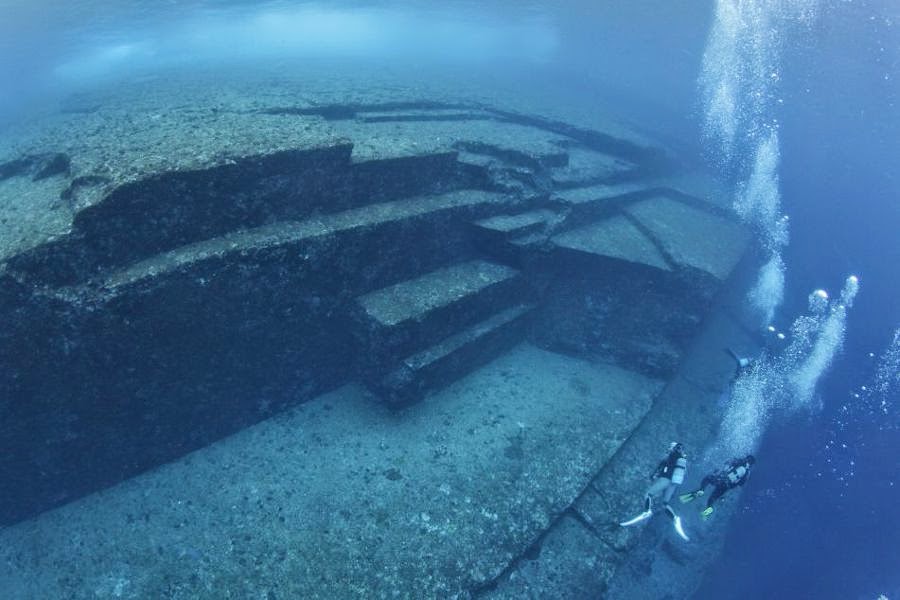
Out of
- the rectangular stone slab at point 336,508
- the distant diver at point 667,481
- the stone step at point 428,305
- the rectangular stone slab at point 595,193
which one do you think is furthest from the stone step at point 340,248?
the distant diver at point 667,481

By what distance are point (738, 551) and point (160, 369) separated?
28.7ft

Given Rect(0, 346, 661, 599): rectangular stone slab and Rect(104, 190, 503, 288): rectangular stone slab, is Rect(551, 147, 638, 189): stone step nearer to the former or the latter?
Rect(104, 190, 503, 288): rectangular stone slab

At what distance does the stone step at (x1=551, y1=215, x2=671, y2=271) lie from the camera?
293 inches

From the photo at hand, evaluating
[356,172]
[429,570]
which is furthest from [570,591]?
[356,172]

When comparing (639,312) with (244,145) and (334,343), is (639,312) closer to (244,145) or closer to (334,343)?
(334,343)

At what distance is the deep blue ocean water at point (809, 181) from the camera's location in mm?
7621

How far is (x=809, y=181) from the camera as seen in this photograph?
28.2m

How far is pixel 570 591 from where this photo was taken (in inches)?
185

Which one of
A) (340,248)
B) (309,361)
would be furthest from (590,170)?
(309,361)

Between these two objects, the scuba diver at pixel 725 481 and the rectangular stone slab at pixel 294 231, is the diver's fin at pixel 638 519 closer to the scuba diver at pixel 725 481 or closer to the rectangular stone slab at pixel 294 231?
the scuba diver at pixel 725 481

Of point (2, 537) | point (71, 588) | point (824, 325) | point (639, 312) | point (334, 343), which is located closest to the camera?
point (71, 588)

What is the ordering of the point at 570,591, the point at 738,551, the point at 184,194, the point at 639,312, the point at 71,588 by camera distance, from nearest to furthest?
1. the point at 71,588
2. the point at 184,194
3. the point at 570,591
4. the point at 738,551
5. the point at 639,312

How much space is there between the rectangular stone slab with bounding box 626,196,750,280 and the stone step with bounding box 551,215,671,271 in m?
0.32

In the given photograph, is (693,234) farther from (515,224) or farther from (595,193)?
(515,224)
